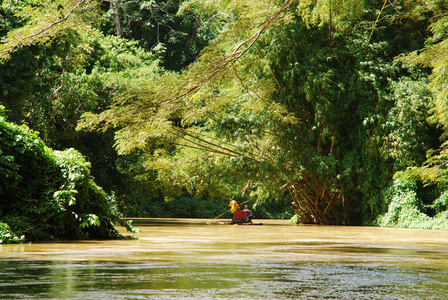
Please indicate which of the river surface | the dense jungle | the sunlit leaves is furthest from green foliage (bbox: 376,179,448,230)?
the river surface

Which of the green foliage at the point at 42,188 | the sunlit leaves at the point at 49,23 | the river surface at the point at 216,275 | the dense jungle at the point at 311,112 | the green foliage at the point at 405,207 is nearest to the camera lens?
the river surface at the point at 216,275

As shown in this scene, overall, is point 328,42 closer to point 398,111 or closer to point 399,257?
point 398,111

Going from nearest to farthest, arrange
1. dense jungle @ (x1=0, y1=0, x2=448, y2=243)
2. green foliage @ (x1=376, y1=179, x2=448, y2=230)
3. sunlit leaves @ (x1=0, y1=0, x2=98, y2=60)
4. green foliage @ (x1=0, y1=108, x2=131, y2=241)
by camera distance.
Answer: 1. green foliage @ (x1=0, y1=108, x2=131, y2=241)
2. sunlit leaves @ (x1=0, y1=0, x2=98, y2=60)
3. dense jungle @ (x1=0, y1=0, x2=448, y2=243)
4. green foliage @ (x1=376, y1=179, x2=448, y2=230)

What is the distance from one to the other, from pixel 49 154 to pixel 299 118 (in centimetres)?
1276

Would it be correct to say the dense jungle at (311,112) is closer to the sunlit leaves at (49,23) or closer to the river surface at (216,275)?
the sunlit leaves at (49,23)

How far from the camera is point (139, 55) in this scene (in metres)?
32.7

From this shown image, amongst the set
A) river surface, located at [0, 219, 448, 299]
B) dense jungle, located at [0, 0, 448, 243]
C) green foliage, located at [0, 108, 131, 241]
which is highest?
dense jungle, located at [0, 0, 448, 243]

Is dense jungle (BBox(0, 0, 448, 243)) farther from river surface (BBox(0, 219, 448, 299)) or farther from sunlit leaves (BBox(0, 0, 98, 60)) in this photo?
river surface (BBox(0, 219, 448, 299))

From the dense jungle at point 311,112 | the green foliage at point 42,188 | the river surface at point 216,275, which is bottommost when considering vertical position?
the river surface at point 216,275

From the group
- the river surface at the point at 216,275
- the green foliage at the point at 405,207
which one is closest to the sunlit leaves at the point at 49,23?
the river surface at the point at 216,275

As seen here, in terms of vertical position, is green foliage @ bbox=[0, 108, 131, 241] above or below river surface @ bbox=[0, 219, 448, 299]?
above

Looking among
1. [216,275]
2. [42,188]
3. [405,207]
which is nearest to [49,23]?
[42,188]

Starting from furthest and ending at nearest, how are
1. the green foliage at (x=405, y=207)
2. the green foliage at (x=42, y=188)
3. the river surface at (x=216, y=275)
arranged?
the green foliage at (x=405, y=207), the green foliage at (x=42, y=188), the river surface at (x=216, y=275)

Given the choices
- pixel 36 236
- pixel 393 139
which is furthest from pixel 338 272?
pixel 393 139
